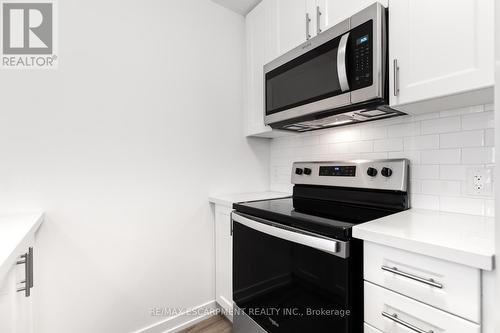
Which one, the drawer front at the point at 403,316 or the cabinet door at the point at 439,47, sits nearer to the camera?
the drawer front at the point at 403,316

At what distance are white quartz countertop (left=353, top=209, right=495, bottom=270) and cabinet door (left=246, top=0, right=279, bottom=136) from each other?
1.05m

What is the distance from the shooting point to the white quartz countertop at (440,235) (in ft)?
2.20

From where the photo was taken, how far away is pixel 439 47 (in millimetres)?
956

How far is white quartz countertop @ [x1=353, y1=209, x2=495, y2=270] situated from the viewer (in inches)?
26.4

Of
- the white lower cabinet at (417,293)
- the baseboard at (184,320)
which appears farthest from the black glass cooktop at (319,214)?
the baseboard at (184,320)

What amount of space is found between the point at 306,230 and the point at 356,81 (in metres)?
0.73

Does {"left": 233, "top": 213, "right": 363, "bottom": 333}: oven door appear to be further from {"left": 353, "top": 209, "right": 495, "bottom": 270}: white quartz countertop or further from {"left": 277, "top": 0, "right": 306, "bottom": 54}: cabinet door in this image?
{"left": 277, "top": 0, "right": 306, "bottom": 54}: cabinet door

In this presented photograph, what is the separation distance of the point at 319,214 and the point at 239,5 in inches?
67.0

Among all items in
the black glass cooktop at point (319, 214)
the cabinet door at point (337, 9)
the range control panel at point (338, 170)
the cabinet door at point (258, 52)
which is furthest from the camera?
the cabinet door at point (258, 52)

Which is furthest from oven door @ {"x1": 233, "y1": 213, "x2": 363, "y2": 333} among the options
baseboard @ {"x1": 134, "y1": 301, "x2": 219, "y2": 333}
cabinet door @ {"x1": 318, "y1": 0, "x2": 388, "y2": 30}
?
cabinet door @ {"x1": 318, "y1": 0, "x2": 388, "y2": 30}

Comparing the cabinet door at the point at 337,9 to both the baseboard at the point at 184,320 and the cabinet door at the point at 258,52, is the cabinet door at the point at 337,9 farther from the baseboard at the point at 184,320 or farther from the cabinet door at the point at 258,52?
the baseboard at the point at 184,320

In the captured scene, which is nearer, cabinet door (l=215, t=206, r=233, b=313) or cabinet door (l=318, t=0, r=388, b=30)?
cabinet door (l=318, t=0, r=388, b=30)

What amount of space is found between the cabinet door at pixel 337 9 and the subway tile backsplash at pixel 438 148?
60 cm

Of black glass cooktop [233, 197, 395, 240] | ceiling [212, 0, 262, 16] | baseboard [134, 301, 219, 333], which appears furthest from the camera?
ceiling [212, 0, 262, 16]
